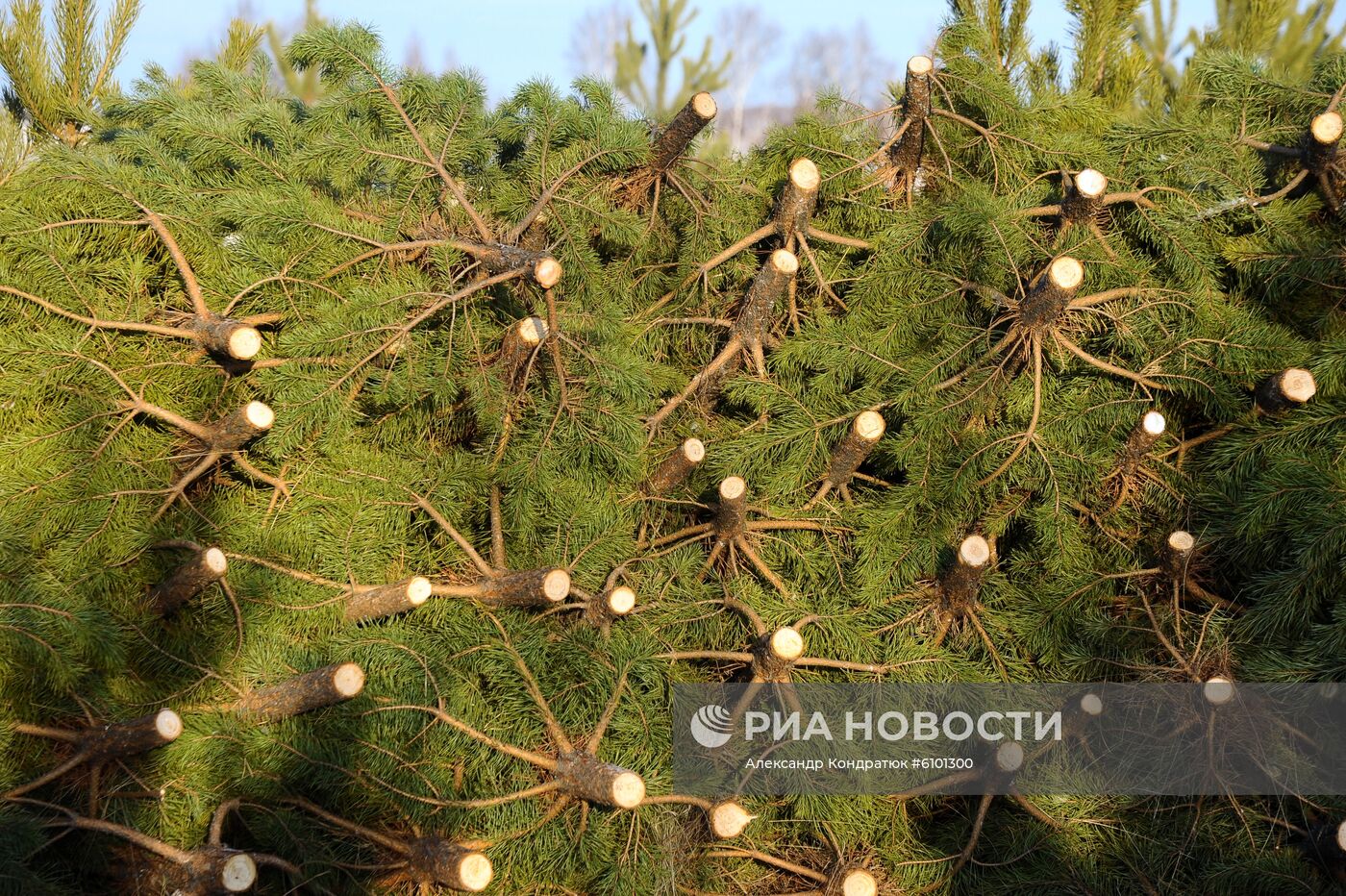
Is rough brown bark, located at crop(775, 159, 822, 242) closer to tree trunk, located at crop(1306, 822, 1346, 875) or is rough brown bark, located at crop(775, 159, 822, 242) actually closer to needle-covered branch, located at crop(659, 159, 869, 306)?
needle-covered branch, located at crop(659, 159, 869, 306)

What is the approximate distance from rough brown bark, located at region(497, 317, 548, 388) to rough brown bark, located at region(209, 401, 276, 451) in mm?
562

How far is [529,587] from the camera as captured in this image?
2445 millimetres

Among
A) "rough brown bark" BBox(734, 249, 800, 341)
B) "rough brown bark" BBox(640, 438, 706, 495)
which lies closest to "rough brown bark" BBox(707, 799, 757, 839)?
"rough brown bark" BBox(640, 438, 706, 495)

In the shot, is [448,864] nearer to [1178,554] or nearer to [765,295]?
[765,295]

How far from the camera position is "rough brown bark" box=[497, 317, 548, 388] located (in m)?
2.51

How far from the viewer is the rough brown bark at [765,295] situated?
8.99 feet

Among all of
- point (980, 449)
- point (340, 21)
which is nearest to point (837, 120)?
point (980, 449)

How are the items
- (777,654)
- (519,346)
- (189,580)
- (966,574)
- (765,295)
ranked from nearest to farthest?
1. (189,580)
2. (777,654)
3. (966,574)
4. (519,346)
5. (765,295)

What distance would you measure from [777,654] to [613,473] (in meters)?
0.65

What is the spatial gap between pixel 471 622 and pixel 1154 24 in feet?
17.2

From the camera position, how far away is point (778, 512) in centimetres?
268

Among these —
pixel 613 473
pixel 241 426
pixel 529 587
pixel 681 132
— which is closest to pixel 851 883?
pixel 529 587

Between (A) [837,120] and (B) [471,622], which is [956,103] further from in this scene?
(B) [471,622]

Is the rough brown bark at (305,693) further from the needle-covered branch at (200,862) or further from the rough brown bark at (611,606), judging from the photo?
the rough brown bark at (611,606)
